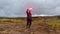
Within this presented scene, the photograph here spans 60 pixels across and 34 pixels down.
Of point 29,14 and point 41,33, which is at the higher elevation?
point 29,14

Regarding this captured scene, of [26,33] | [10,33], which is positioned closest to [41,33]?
[26,33]

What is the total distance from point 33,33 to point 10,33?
212 cm

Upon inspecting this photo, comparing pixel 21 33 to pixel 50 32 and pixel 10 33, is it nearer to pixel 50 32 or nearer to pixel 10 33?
pixel 10 33

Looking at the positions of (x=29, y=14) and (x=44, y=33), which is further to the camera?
(x=29, y=14)

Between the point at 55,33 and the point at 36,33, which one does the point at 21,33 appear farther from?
the point at 55,33

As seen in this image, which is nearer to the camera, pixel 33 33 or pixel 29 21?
pixel 33 33

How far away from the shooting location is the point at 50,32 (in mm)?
19703

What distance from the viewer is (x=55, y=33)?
19188 mm

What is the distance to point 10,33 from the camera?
18.7m

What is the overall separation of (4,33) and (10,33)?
1.80ft

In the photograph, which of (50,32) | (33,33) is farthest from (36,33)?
(50,32)

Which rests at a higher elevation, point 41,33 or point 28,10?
point 28,10

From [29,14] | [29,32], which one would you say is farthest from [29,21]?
[29,32]

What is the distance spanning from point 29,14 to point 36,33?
145 inches
